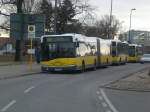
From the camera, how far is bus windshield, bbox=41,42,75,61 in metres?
38.8

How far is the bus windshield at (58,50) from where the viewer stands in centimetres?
3875

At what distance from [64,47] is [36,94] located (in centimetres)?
1837

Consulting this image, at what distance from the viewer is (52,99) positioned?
1878cm

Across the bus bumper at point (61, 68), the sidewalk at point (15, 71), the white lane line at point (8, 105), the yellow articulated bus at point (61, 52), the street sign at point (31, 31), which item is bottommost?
the sidewalk at point (15, 71)

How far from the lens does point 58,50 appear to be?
38.9m

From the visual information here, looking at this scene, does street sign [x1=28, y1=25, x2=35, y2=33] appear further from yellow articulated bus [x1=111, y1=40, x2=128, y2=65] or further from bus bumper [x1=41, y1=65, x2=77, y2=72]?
yellow articulated bus [x1=111, y1=40, x2=128, y2=65]

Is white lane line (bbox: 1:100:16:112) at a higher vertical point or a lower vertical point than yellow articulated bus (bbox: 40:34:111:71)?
lower

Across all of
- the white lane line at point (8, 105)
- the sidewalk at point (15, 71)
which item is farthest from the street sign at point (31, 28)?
the white lane line at point (8, 105)

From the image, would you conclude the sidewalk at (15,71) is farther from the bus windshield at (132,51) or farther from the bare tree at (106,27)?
the bare tree at (106,27)

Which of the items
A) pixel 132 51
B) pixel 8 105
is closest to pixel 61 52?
pixel 8 105

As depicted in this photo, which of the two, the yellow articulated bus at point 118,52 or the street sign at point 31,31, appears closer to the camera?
the street sign at point 31,31

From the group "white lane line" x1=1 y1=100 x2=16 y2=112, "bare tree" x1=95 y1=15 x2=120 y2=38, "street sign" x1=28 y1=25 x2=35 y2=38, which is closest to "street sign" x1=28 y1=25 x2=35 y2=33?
"street sign" x1=28 y1=25 x2=35 y2=38

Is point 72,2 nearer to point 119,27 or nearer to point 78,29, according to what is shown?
point 78,29

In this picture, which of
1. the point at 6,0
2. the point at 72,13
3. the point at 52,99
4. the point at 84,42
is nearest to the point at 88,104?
the point at 52,99
